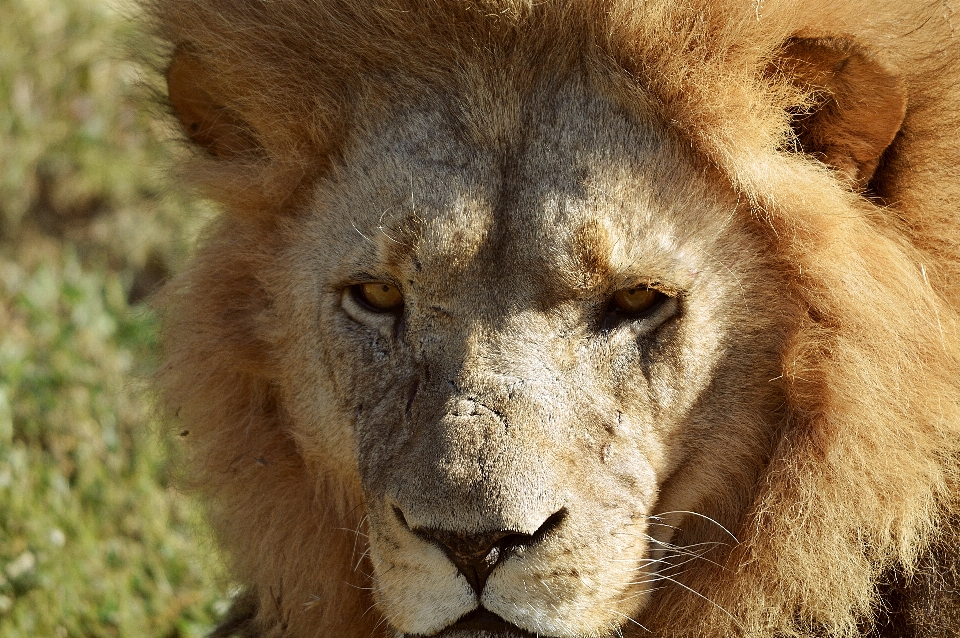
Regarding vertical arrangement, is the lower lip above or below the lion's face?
below

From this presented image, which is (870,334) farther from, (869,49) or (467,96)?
(467,96)

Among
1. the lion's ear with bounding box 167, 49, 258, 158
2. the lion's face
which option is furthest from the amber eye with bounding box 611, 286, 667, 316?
the lion's ear with bounding box 167, 49, 258, 158

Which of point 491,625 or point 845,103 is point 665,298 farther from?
point 491,625

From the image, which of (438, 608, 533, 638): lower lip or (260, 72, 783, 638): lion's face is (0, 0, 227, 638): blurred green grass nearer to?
(260, 72, 783, 638): lion's face

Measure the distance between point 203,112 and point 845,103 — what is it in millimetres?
1811

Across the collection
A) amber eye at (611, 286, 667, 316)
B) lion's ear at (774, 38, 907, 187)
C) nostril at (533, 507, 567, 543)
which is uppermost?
lion's ear at (774, 38, 907, 187)

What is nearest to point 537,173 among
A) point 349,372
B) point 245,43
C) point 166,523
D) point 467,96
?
point 467,96

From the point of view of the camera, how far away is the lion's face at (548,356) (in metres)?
2.57

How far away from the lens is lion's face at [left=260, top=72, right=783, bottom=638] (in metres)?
2.57

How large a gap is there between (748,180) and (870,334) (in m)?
0.48

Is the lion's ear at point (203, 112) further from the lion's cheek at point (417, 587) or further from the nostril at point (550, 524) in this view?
the nostril at point (550, 524)

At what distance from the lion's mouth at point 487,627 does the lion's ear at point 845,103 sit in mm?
1357

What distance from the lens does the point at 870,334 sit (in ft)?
9.16

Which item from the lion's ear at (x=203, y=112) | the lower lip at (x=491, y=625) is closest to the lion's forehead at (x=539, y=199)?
the lion's ear at (x=203, y=112)
